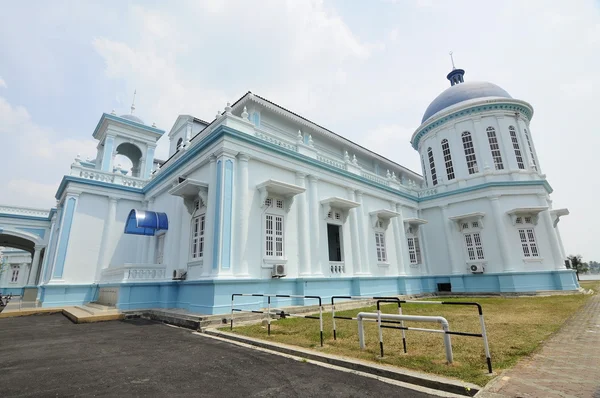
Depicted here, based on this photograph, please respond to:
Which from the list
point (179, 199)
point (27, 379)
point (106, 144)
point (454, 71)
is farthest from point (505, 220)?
point (106, 144)

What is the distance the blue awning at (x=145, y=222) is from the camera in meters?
12.7

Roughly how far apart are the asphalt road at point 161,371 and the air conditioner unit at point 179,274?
3.77m

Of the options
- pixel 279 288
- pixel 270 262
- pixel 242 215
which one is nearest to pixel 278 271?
pixel 270 262

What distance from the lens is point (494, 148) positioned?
62.1ft

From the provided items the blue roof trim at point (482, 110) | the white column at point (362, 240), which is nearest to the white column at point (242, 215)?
the white column at point (362, 240)

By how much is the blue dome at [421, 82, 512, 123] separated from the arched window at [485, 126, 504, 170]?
2.65 meters

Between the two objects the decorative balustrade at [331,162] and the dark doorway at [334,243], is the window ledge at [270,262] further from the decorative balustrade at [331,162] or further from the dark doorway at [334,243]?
the decorative balustrade at [331,162]

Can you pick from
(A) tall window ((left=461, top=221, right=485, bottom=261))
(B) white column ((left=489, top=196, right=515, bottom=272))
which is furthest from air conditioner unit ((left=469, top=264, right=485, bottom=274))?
(B) white column ((left=489, top=196, right=515, bottom=272))

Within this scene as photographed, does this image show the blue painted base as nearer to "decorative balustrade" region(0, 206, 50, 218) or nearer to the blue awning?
the blue awning

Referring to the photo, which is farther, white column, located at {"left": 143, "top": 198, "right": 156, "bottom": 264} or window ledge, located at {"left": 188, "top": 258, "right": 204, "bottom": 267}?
white column, located at {"left": 143, "top": 198, "right": 156, "bottom": 264}

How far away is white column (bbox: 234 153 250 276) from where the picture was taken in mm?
9773

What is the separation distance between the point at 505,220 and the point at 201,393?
741 inches

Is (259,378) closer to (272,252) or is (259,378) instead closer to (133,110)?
(272,252)

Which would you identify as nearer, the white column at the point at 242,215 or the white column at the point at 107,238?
the white column at the point at 242,215
